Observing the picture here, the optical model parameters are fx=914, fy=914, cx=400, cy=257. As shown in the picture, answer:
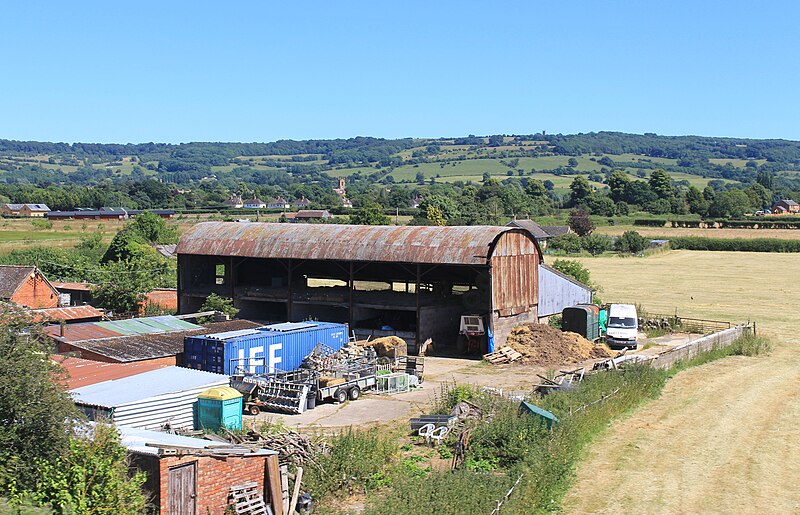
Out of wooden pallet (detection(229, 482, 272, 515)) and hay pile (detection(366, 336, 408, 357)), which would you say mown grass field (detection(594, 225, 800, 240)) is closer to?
hay pile (detection(366, 336, 408, 357))

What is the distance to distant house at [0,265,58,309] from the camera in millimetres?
45750

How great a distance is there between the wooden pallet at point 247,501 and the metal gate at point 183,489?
0.89m

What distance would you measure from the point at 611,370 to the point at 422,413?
23.4ft

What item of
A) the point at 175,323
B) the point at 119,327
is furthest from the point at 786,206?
the point at 119,327

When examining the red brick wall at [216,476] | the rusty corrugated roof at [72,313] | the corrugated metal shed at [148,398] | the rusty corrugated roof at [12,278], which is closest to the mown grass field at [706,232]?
the rusty corrugated roof at [12,278]

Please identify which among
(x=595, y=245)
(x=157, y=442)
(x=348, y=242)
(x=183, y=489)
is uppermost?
(x=348, y=242)

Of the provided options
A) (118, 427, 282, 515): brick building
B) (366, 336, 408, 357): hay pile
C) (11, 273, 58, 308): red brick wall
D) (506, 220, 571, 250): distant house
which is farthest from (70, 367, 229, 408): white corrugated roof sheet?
(506, 220, 571, 250): distant house

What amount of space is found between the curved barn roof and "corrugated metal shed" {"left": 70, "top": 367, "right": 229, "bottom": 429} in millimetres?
15378

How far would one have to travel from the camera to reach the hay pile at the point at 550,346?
3775 cm

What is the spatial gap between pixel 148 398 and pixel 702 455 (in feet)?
46.7

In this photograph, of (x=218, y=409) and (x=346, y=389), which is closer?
(x=218, y=409)

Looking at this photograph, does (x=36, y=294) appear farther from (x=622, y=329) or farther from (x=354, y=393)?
(x=622, y=329)

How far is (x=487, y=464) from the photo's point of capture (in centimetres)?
2098

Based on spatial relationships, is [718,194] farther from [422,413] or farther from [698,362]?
[422,413]
